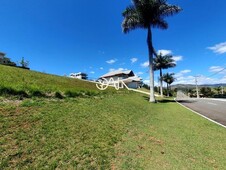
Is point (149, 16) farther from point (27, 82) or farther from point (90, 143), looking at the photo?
point (90, 143)

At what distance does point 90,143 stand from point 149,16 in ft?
65.8

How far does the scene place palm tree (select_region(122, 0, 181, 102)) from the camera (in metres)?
20.5

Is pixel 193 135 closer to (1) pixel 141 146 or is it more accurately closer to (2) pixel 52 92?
(1) pixel 141 146

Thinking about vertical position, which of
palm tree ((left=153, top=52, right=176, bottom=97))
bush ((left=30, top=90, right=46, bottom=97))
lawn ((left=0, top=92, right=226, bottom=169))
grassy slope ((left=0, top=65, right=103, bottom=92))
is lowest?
lawn ((left=0, top=92, right=226, bottom=169))

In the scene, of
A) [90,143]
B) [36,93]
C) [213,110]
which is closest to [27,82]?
[36,93]

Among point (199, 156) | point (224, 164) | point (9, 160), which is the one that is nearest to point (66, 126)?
point (9, 160)

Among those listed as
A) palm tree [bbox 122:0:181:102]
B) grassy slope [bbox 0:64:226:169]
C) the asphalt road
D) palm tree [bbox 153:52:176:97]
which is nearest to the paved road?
the asphalt road

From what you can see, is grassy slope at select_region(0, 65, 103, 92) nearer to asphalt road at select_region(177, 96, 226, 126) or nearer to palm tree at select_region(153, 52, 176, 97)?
asphalt road at select_region(177, 96, 226, 126)

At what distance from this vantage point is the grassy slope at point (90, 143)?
4.29 meters

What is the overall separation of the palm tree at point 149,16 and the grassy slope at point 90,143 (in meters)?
14.1

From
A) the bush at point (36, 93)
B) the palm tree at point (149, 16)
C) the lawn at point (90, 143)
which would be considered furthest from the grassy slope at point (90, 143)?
the palm tree at point (149, 16)

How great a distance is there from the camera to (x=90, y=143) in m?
5.45

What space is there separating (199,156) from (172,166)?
125 centimetres

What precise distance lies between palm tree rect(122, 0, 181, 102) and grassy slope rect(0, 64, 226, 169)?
14.1 meters
